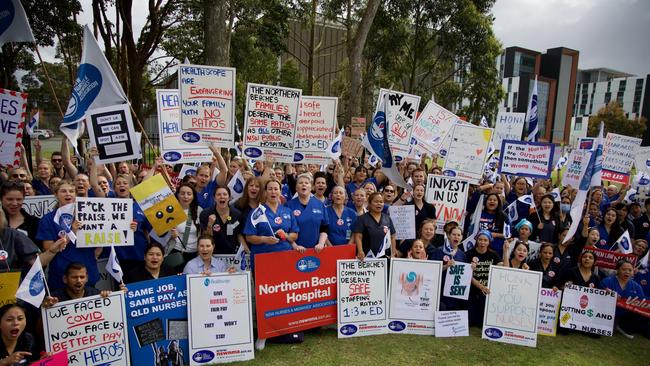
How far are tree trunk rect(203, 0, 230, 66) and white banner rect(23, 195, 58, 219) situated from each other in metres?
5.77

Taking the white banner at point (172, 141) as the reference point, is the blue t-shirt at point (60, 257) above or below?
below

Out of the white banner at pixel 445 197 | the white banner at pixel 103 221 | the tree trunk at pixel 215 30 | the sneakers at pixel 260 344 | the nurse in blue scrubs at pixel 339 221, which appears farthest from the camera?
the tree trunk at pixel 215 30

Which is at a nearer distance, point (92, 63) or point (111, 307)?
point (111, 307)

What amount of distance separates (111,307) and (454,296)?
4584mm

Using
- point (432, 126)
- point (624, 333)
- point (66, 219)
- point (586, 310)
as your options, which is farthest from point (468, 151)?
point (66, 219)

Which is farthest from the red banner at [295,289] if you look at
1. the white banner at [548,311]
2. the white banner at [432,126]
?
the white banner at [432,126]

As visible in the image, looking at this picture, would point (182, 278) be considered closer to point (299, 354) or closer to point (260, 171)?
point (299, 354)

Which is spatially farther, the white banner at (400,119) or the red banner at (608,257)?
the white banner at (400,119)

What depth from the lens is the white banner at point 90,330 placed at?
14.3 ft

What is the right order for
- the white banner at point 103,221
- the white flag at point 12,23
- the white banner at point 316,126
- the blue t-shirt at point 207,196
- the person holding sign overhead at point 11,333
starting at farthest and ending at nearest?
1. the white banner at point 316,126
2. the blue t-shirt at point 207,196
3. the white flag at point 12,23
4. the white banner at point 103,221
5. the person holding sign overhead at point 11,333

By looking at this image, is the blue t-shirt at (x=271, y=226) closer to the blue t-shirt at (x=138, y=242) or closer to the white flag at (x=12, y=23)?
the blue t-shirt at (x=138, y=242)

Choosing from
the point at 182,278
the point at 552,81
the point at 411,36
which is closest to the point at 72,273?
the point at 182,278

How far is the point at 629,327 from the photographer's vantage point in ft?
22.6

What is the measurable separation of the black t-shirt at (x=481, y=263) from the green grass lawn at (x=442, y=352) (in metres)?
0.63
